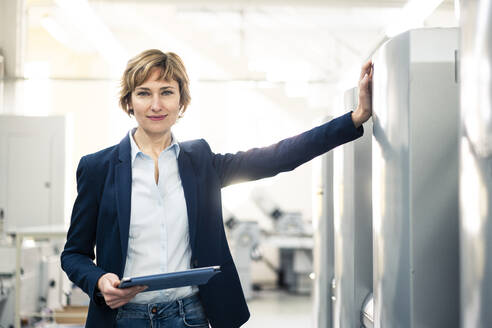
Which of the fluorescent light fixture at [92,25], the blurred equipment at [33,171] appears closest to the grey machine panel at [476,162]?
the fluorescent light fixture at [92,25]

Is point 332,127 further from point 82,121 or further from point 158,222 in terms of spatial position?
point 82,121

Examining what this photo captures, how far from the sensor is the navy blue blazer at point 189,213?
1.29 m

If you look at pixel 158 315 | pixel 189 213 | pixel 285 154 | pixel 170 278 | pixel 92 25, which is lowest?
pixel 158 315

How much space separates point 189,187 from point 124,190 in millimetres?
148

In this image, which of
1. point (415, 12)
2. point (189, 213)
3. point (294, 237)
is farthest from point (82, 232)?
point (294, 237)

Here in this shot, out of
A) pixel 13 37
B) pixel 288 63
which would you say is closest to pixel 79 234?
pixel 13 37

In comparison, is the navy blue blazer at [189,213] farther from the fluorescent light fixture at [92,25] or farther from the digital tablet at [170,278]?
the fluorescent light fixture at [92,25]

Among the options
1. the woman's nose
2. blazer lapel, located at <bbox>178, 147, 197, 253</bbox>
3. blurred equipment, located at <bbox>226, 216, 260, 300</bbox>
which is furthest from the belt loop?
blurred equipment, located at <bbox>226, 216, 260, 300</bbox>

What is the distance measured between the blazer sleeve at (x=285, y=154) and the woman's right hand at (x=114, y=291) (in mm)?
390

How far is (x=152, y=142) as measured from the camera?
1.40 meters

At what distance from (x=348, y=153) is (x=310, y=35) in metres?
8.27

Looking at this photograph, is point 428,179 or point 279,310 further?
point 279,310

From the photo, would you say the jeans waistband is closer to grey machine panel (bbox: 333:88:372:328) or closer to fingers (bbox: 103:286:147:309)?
fingers (bbox: 103:286:147:309)

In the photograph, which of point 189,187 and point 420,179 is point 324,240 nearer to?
point 189,187
